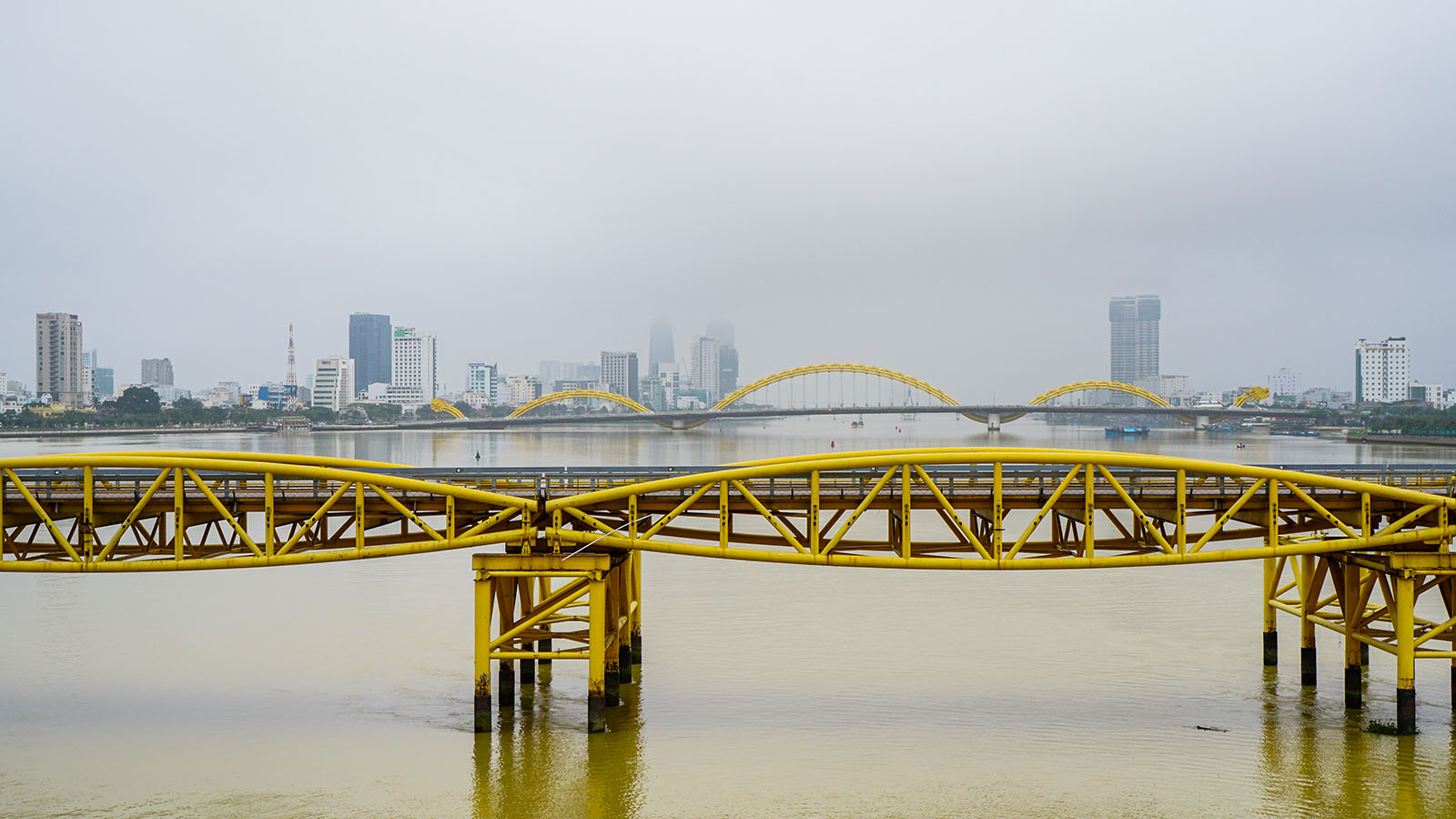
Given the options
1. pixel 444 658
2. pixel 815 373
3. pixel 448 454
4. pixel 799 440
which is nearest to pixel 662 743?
pixel 444 658

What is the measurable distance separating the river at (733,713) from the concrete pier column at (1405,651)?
47 cm

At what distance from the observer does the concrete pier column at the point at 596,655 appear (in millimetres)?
18328

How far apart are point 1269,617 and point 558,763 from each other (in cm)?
1392

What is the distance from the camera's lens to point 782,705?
20953 mm

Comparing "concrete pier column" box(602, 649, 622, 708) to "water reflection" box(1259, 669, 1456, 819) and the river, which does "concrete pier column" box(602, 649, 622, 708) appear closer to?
the river

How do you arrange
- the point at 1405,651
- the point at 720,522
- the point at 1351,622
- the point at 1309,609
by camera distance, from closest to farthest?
the point at 1405,651 < the point at 1351,622 < the point at 720,522 < the point at 1309,609

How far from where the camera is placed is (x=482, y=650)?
18375 millimetres

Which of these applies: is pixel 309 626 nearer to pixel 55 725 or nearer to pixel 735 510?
pixel 55 725

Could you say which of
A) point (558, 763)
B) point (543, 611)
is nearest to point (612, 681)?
point (543, 611)

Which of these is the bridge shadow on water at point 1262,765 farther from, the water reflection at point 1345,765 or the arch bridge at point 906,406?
the arch bridge at point 906,406

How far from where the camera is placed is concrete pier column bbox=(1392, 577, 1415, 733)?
18.3 m

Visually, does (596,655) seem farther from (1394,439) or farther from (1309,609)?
(1394,439)

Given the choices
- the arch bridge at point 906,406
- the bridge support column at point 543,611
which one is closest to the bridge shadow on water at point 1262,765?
the bridge support column at point 543,611

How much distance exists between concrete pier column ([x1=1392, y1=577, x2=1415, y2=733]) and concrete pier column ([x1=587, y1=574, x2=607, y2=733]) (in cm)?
1231
